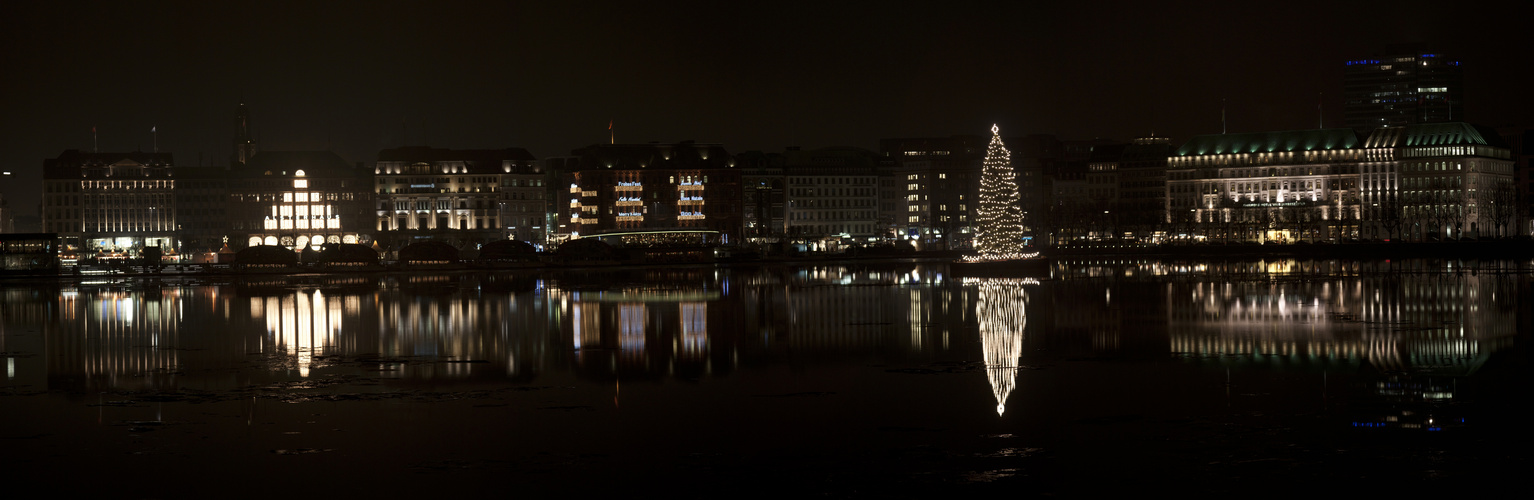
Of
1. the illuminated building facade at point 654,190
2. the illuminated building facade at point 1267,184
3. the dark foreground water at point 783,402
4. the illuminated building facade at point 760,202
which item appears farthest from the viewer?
the illuminated building facade at point 760,202

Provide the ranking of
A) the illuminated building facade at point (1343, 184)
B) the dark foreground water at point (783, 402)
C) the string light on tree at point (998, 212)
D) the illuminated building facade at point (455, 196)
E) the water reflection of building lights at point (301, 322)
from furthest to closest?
the illuminated building facade at point (455, 196), the illuminated building facade at point (1343, 184), the string light on tree at point (998, 212), the water reflection of building lights at point (301, 322), the dark foreground water at point (783, 402)

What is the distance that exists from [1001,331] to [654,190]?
147650mm

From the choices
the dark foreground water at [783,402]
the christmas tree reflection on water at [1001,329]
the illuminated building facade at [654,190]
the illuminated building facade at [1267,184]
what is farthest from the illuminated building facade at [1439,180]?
the dark foreground water at [783,402]

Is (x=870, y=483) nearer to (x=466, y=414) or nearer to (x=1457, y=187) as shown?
(x=466, y=414)

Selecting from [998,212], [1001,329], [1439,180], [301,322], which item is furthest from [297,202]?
[1001,329]

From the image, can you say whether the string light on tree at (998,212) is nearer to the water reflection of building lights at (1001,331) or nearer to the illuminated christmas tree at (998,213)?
the illuminated christmas tree at (998,213)

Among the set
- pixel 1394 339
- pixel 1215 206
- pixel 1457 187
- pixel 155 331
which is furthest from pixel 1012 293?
pixel 1215 206

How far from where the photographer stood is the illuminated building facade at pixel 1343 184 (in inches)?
6467

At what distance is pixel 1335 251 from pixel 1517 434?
343 feet

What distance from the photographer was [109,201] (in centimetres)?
17438

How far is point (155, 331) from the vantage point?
131 feet

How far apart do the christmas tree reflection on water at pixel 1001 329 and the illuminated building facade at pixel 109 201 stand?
14308 centimetres

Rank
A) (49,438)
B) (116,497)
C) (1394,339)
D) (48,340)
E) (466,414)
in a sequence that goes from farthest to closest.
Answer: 1. (48,340)
2. (1394,339)
3. (466,414)
4. (49,438)
5. (116,497)

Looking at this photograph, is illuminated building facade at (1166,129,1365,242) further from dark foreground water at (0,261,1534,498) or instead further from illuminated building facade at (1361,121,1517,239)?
dark foreground water at (0,261,1534,498)
